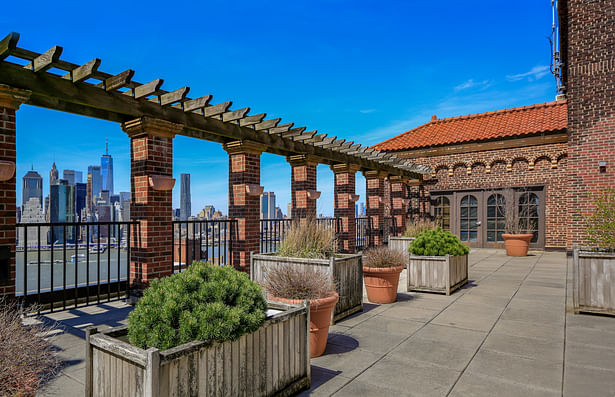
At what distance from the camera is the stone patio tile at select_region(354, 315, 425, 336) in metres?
4.43

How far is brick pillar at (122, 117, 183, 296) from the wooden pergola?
8.1 inches

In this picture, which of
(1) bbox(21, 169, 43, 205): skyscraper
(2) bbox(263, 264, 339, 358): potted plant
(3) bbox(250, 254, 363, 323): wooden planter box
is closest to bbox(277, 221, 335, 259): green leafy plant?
(3) bbox(250, 254, 363, 323): wooden planter box

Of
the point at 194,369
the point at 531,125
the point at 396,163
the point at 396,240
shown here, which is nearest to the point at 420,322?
the point at 194,369

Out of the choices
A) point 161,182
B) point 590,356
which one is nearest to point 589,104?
point 590,356

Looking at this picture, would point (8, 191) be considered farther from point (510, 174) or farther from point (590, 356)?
point (510, 174)

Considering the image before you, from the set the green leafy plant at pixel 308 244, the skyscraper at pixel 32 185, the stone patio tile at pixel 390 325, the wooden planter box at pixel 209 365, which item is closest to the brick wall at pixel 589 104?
the stone patio tile at pixel 390 325

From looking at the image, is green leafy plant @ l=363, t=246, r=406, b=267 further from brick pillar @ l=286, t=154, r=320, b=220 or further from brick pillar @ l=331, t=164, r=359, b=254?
brick pillar @ l=331, t=164, r=359, b=254

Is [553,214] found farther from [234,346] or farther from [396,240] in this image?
[234,346]

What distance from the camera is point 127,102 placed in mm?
5020

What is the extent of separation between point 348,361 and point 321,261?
1.44 metres

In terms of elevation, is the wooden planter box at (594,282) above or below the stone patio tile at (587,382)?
above

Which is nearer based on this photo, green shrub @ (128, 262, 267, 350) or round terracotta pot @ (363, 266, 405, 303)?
green shrub @ (128, 262, 267, 350)

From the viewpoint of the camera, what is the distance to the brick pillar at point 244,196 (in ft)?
23.0

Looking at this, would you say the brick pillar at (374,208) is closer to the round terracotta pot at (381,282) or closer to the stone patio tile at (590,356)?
the round terracotta pot at (381,282)
